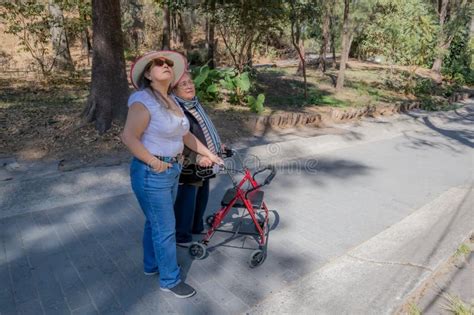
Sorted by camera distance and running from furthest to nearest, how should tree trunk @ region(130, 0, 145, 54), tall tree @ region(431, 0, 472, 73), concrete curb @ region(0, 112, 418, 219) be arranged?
tree trunk @ region(130, 0, 145, 54)
tall tree @ region(431, 0, 472, 73)
concrete curb @ region(0, 112, 418, 219)

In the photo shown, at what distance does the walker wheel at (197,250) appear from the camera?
137 inches

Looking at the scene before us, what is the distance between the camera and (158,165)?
2.57m

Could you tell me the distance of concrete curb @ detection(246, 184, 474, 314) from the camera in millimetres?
2980

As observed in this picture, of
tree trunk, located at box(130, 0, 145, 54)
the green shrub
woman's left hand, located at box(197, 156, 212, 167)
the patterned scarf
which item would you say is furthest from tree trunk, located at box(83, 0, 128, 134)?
tree trunk, located at box(130, 0, 145, 54)

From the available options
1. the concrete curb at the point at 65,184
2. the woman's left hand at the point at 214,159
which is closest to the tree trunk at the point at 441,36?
the concrete curb at the point at 65,184

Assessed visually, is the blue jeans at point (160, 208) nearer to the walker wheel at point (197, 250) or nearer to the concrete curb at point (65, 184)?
the walker wheel at point (197, 250)

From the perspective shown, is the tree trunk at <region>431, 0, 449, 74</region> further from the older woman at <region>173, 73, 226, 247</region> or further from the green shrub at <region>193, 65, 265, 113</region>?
the older woman at <region>173, 73, 226, 247</region>

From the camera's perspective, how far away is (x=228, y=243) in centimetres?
387

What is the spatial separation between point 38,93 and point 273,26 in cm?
634

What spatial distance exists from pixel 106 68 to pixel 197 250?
14.8ft

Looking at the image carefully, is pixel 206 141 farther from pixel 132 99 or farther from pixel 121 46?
pixel 121 46

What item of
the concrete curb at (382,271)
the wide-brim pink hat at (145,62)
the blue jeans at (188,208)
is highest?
the wide-brim pink hat at (145,62)

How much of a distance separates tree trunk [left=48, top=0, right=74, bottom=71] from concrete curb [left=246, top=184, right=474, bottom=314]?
37.0 feet

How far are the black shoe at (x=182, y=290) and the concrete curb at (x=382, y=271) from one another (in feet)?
1.65
